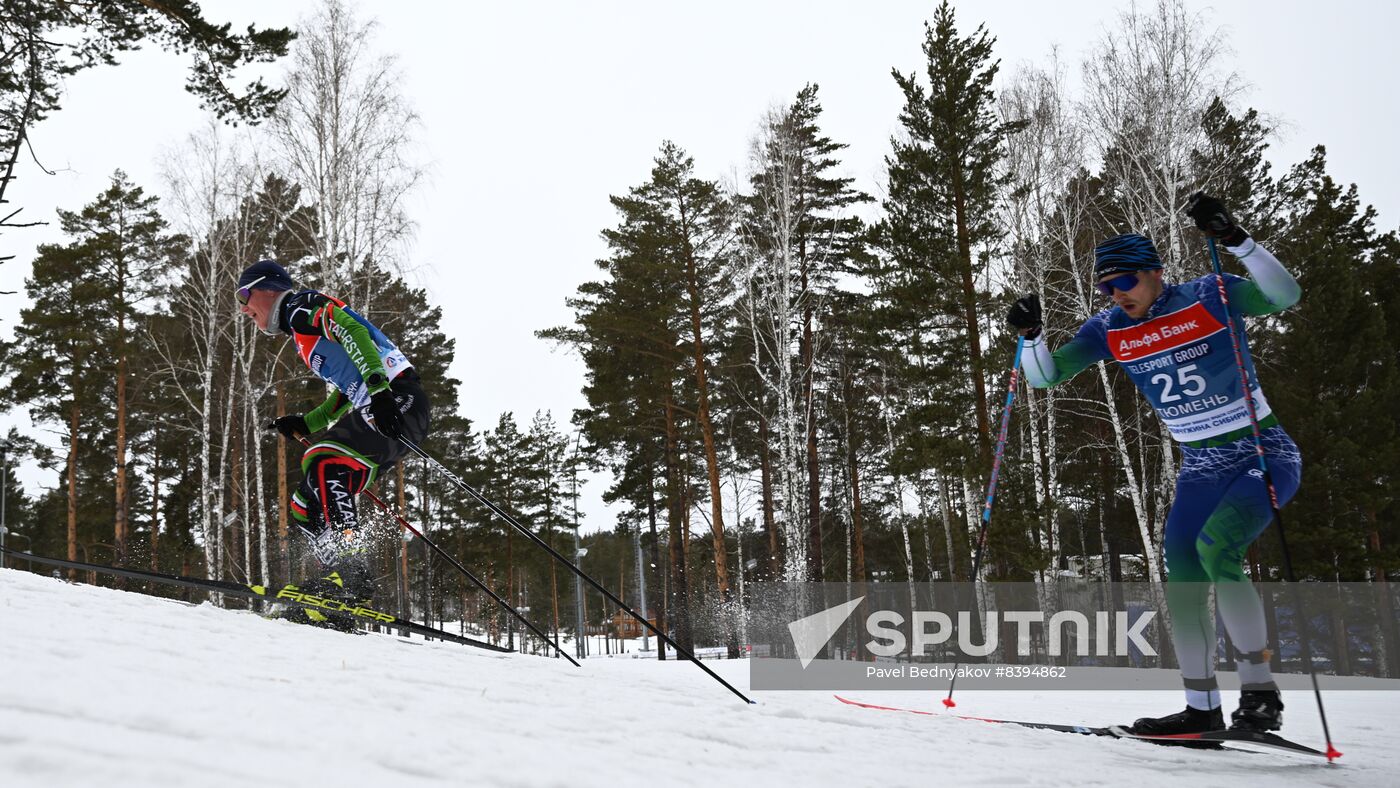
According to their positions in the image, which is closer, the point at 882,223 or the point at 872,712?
the point at 872,712

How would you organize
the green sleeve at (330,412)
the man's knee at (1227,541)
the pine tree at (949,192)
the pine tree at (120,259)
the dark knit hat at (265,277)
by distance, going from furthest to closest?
the pine tree at (120,259), the pine tree at (949,192), the green sleeve at (330,412), the dark knit hat at (265,277), the man's knee at (1227,541)

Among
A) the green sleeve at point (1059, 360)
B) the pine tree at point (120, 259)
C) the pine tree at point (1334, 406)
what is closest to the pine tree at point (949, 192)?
the pine tree at point (1334, 406)

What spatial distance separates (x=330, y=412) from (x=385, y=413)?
2.64 feet

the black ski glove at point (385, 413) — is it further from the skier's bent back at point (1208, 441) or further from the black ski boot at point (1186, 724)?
the black ski boot at point (1186, 724)

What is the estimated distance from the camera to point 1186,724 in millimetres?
3486

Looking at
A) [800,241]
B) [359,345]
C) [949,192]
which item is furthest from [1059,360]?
[800,241]

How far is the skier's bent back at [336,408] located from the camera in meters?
4.62

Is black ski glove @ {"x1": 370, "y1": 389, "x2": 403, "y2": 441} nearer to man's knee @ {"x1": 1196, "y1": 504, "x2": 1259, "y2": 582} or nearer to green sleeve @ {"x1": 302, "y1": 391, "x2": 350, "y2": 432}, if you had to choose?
green sleeve @ {"x1": 302, "y1": 391, "x2": 350, "y2": 432}

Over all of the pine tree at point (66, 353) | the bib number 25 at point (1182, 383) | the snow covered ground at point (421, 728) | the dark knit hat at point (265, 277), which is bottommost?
the snow covered ground at point (421, 728)

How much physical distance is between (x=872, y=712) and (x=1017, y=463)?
12972 mm

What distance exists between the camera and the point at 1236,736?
323 cm

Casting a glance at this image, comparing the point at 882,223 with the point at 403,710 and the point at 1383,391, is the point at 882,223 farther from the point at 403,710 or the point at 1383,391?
the point at 403,710

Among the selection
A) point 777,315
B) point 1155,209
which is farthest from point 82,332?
point 1155,209

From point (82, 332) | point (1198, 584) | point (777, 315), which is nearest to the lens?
point (1198, 584)
